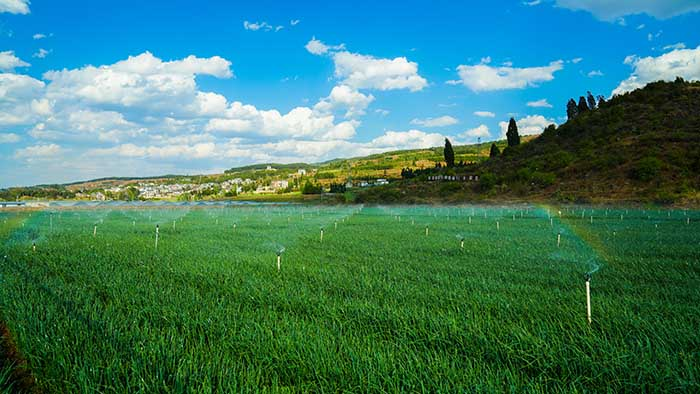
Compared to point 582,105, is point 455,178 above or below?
below

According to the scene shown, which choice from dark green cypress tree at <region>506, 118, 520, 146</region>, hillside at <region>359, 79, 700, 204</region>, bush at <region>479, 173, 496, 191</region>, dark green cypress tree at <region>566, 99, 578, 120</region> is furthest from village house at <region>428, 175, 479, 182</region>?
dark green cypress tree at <region>566, 99, 578, 120</region>

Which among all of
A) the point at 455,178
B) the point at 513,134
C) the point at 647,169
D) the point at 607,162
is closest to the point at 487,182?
the point at 455,178

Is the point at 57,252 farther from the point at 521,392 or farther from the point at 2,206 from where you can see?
the point at 2,206

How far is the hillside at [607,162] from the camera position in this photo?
54.0 m

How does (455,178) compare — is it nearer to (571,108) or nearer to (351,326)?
(571,108)

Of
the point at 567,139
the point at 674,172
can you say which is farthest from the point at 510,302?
the point at 567,139

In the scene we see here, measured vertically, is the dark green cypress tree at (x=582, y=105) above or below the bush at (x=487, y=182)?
above

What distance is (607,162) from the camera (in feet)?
205

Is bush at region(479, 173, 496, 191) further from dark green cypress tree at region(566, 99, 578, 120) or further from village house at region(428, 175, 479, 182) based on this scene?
dark green cypress tree at region(566, 99, 578, 120)

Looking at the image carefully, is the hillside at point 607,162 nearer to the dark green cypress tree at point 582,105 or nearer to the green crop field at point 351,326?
the dark green cypress tree at point 582,105

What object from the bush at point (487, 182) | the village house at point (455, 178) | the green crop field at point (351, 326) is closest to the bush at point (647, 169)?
the bush at point (487, 182)

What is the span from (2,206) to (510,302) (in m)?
91.8

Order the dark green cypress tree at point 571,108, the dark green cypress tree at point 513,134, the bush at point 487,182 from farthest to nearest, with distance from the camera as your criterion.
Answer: the dark green cypress tree at point 571,108 → the dark green cypress tree at point 513,134 → the bush at point 487,182

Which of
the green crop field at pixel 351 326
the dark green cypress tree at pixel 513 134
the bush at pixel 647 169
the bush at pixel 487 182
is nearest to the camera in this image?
the green crop field at pixel 351 326
